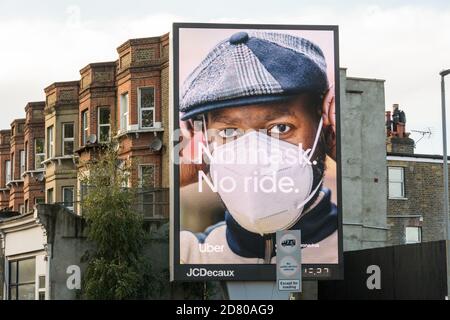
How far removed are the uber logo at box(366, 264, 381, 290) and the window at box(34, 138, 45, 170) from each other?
28933 millimetres

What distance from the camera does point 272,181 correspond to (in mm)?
39125

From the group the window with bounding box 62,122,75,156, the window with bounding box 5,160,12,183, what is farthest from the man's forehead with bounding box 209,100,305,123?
the window with bounding box 5,160,12,183

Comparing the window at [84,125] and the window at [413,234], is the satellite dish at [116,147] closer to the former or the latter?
the window at [84,125]

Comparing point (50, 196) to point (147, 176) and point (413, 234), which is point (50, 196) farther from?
point (413, 234)

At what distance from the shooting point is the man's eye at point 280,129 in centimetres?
3944

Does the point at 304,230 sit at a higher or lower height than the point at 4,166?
lower

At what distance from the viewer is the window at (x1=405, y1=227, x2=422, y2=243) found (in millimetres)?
60031

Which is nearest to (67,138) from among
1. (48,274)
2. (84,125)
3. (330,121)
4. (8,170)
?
(84,125)

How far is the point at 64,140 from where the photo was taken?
56.6 metres

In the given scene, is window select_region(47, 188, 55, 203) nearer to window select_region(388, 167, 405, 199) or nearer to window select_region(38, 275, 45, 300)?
window select_region(38, 275, 45, 300)

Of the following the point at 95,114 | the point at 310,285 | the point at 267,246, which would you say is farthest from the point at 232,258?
the point at 95,114

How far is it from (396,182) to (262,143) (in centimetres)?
2279

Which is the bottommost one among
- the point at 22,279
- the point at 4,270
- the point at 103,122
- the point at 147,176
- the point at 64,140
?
the point at 22,279

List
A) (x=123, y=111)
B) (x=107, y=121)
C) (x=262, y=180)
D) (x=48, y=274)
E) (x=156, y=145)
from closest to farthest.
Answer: (x=262, y=180)
(x=48, y=274)
(x=156, y=145)
(x=123, y=111)
(x=107, y=121)
